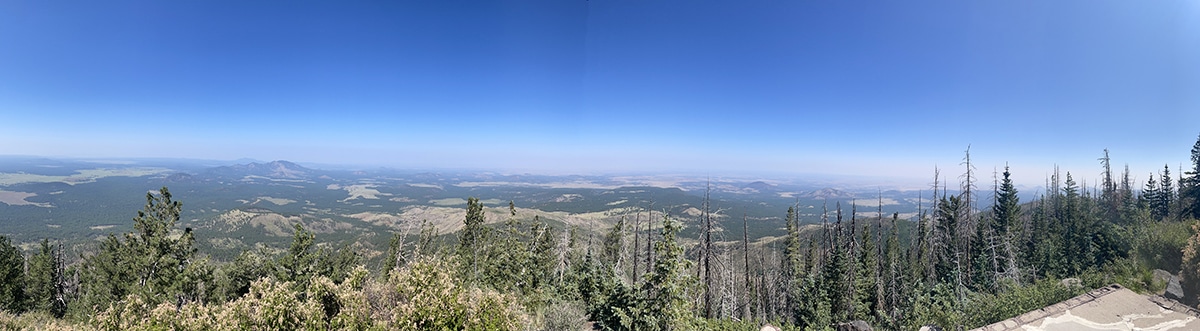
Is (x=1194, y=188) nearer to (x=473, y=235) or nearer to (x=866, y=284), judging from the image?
(x=866, y=284)

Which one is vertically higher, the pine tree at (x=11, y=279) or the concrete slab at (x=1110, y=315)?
the concrete slab at (x=1110, y=315)

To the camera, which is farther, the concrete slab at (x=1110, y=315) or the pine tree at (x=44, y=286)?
the pine tree at (x=44, y=286)

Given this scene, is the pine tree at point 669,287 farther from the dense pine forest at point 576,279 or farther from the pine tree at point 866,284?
the pine tree at point 866,284

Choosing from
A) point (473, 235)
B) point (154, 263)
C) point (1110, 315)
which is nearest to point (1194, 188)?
point (1110, 315)

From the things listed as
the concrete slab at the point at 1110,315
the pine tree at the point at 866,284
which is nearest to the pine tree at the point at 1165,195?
the pine tree at the point at 866,284

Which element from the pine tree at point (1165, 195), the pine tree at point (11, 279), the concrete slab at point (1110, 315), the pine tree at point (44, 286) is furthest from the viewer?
the pine tree at point (1165, 195)

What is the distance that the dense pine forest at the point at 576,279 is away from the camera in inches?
376

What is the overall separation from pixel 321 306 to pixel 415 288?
2023mm

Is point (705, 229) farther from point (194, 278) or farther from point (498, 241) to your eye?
point (194, 278)

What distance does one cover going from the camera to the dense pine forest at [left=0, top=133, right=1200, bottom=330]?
956 centimetres

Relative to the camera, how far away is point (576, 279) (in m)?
23.7

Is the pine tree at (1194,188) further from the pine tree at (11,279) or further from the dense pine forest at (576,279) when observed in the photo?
the pine tree at (11,279)

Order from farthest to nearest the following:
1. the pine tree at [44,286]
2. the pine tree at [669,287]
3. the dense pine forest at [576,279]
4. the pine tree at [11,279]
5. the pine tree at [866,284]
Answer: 1. the pine tree at [866,284]
2. the pine tree at [44,286]
3. the pine tree at [11,279]
4. the pine tree at [669,287]
5. the dense pine forest at [576,279]

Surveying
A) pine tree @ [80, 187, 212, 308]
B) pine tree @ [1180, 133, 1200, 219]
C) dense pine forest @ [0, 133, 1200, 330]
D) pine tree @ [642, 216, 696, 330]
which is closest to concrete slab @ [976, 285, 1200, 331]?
dense pine forest @ [0, 133, 1200, 330]
